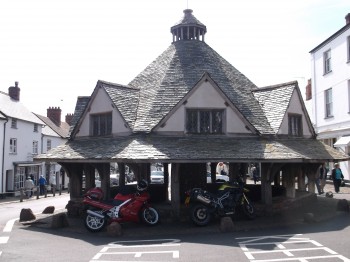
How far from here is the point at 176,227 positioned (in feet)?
40.6

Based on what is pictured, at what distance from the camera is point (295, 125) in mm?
16766

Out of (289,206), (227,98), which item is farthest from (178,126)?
(289,206)

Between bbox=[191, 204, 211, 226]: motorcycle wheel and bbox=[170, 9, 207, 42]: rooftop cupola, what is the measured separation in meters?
10.5

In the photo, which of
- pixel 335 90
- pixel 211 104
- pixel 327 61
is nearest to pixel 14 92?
pixel 211 104

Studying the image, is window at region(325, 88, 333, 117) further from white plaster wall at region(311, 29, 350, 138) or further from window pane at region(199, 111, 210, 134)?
window pane at region(199, 111, 210, 134)

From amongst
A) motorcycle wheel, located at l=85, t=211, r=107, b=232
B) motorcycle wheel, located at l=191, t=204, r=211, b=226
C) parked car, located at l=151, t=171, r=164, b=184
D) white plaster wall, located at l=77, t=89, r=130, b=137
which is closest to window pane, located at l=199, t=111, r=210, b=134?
white plaster wall, located at l=77, t=89, r=130, b=137

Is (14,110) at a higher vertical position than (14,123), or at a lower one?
higher

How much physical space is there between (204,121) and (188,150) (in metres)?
2.33

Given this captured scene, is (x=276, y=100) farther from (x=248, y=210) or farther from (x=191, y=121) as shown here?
(x=248, y=210)

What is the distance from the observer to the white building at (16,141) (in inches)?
1194

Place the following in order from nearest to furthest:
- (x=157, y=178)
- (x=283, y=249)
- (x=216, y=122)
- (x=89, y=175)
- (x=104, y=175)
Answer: (x=283, y=249), (x=104, y=175), (x=216, y=122), (x=89, y=175), (x=157, y=178)

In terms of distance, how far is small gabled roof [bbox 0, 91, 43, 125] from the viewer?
104 feet

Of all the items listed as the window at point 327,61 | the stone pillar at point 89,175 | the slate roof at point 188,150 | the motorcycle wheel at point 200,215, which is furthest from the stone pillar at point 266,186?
the window at point 327,61

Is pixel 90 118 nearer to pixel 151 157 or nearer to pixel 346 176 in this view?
pixel 151 157
